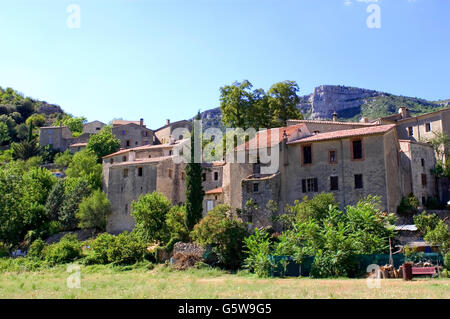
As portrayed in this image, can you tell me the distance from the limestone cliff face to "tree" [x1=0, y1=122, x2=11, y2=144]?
91609 mm

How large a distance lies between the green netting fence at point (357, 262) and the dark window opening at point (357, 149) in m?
12.1

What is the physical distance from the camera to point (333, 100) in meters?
164

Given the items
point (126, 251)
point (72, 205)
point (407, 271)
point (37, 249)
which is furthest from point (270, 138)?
point (72, 205)

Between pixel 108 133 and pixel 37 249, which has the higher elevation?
pixel 108 133

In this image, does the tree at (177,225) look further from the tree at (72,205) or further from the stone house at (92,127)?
the stone house at (92,127)

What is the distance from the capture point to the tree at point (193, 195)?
44375mm

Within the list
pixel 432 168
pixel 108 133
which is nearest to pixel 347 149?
pixel 432 168

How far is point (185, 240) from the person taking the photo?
43781mm

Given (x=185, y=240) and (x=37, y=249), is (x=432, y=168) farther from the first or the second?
(x=37, y=249)

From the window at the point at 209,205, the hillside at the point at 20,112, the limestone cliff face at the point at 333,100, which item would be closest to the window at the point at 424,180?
the window at the point at 209,205

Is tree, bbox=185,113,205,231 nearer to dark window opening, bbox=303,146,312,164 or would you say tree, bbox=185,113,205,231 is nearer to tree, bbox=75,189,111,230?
dark window opening, bbox=303,146,312,164

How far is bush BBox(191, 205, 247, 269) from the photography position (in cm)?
3878
